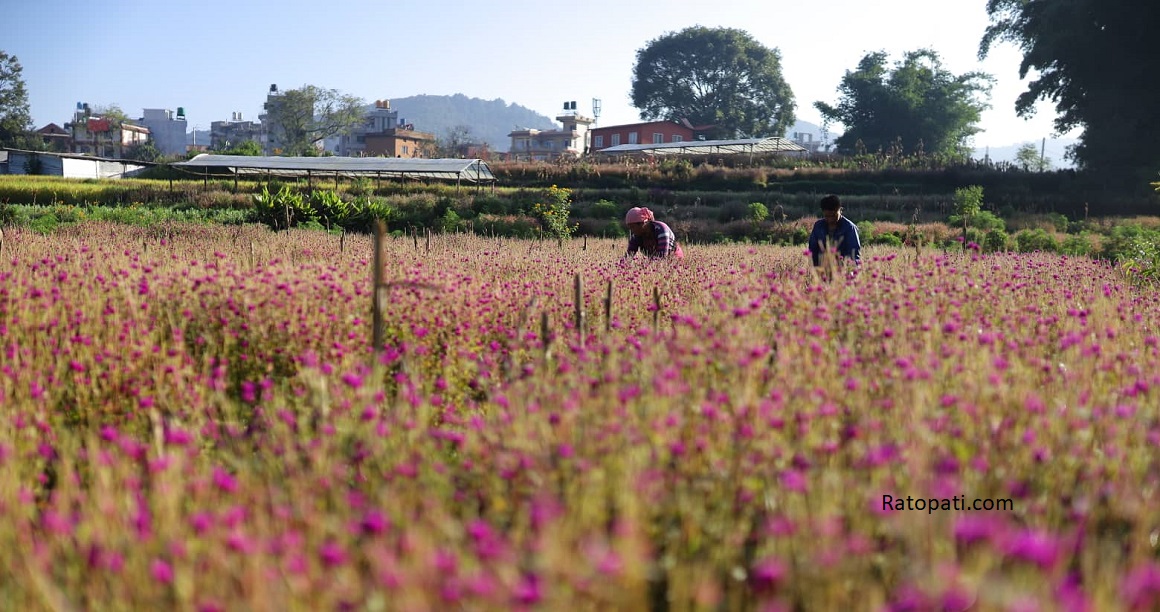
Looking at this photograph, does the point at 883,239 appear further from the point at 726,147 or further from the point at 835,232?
the point at 726,147

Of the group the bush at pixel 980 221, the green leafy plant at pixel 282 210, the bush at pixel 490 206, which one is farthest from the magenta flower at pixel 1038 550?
the bush at pixel 490 206

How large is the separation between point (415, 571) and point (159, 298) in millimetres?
4581

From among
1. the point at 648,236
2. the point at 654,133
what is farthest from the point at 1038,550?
the point at 654,133

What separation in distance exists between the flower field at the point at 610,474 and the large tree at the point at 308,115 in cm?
7960

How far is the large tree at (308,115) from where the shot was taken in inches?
3177

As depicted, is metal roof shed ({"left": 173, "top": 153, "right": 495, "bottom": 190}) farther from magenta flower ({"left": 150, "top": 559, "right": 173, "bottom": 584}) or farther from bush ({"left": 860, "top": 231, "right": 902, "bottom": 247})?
magenta flower ({"left": 150, "top": 559, "right": 173, "bottom": 584})

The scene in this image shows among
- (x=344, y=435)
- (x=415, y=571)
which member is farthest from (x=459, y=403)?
(x=415, y=571)

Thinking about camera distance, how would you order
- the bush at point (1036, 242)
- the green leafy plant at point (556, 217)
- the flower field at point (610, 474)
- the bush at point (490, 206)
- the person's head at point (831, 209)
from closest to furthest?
the flower field at point (610, 474)
the person's head at point (831, 209)
the bush at point (1036, 242)
the green leafy plant at point (556, 217)
the bush at point (490, 206)

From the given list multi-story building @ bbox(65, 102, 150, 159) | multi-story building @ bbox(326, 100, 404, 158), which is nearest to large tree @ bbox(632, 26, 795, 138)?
multi-story building @ bbox(326, 100, 404, 158)

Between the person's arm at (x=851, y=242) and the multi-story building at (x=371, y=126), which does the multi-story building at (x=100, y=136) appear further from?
the person's arm at (x=851, y=242)

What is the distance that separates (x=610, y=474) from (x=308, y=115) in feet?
282

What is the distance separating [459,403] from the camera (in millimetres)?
3984

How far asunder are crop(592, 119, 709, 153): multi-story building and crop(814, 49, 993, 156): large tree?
53.2ft

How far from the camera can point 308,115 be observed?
81750mm
